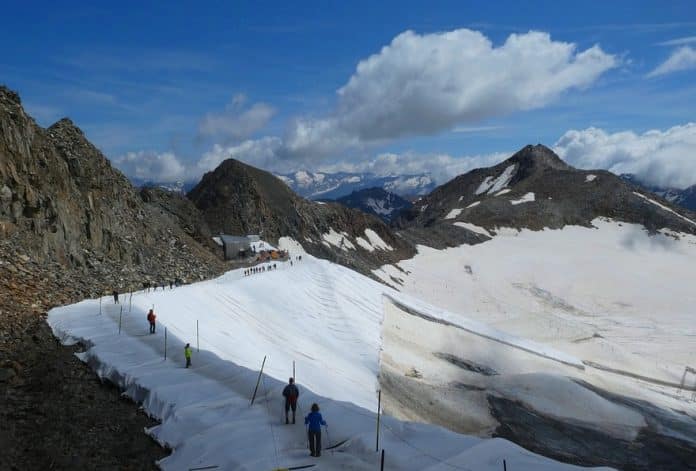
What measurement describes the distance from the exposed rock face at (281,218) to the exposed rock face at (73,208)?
30357 millimetres

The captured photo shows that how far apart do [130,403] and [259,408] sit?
4.15 meters

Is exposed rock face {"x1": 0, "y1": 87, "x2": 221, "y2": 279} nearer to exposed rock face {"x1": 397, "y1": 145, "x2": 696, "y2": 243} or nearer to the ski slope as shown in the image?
the ski slope

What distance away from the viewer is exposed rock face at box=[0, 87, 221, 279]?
31.2 m

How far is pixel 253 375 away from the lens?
1736cm

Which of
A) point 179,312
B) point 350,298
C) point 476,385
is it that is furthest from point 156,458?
point 350,298

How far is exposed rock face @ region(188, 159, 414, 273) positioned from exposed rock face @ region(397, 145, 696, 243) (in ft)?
63.8

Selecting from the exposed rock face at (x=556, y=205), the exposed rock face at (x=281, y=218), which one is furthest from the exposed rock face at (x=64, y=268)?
the exposed rock face at (x=556, y=205)

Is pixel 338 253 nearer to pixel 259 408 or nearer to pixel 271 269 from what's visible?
pixel 271 269

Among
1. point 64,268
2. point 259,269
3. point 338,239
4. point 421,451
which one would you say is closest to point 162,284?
point 64,268

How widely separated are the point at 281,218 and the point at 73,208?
4854 centimetres

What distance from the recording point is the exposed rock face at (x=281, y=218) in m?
79.2

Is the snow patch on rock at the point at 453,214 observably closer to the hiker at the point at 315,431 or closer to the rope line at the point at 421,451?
the rope line at the point at 421,451

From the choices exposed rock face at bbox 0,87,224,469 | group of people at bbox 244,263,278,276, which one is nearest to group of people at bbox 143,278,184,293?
exposed rock face at bbox 0,87,224,469

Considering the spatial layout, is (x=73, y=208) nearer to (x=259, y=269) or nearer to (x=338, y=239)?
(x=259, y=269)
